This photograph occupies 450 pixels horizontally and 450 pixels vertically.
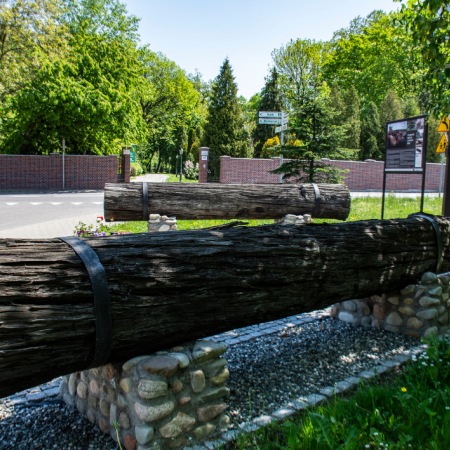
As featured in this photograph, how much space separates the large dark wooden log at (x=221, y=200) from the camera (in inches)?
253

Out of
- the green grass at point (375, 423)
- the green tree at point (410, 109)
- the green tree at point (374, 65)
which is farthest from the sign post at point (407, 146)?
the green tree at point (374, 65)

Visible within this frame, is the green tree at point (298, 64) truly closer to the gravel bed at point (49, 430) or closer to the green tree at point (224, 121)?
the green tree at point (224, 121)

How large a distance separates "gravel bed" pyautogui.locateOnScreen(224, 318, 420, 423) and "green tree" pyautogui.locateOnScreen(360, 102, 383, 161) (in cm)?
3258

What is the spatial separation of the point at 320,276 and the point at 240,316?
715mm

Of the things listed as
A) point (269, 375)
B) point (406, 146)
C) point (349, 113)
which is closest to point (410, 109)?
point (349, 113)

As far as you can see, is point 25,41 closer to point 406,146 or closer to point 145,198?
point 145,198

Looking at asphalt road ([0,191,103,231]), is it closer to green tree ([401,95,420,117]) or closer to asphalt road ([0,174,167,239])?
asphalt road ([0,174,167,239])

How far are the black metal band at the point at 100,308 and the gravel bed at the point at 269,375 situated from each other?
2.14 ft

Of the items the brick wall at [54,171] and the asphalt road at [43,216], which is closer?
the asphalt road at [43,216]

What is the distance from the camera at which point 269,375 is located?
3.15 metres

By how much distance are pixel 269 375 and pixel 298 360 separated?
0.38 m

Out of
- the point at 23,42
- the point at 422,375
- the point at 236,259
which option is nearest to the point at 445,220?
the point at 422,375

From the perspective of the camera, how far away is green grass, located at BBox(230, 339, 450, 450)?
217 cm

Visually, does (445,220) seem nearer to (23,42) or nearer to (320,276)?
(320,276)
